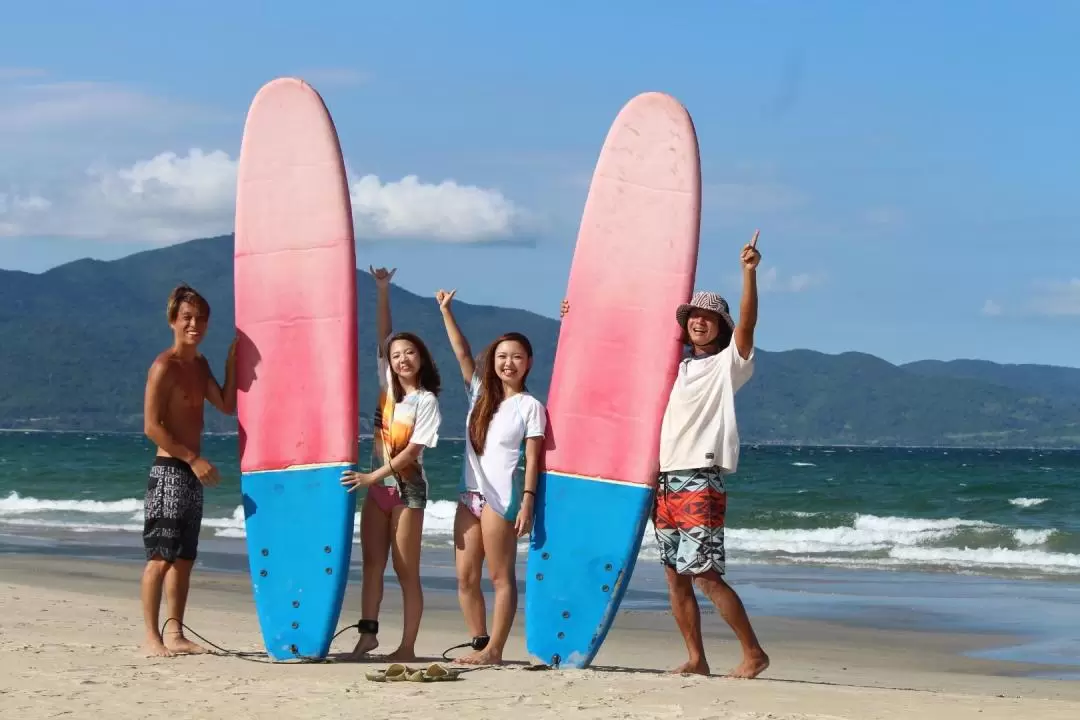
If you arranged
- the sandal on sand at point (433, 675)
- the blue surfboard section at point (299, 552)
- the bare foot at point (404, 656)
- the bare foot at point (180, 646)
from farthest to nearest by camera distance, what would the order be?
the blue surfboard section at point (299, 552) < the bare foot at point (180, 646) < the bare foot at point (404, 656) < the sandal on sand at point (433, 675)

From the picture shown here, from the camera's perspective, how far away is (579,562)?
538 centimetres

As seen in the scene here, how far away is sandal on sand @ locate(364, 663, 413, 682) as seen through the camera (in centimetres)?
471

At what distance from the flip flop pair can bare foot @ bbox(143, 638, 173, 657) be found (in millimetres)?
859

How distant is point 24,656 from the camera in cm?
515

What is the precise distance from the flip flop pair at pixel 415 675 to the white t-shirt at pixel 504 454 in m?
0.60

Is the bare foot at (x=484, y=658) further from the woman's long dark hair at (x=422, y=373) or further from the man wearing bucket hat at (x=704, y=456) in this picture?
the woman's long dark hair at (x=422, y=373)

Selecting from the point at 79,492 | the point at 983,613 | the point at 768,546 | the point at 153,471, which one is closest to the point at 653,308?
the point at 153,471

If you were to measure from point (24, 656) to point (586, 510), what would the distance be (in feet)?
6.98

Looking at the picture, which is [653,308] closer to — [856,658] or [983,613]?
[856,658]

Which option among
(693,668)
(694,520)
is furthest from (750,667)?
(694,520)

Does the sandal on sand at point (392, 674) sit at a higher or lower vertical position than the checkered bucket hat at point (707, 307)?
lower

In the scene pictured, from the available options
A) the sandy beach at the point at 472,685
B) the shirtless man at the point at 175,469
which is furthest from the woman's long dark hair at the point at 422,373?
the sandy beach at the point at 472,685

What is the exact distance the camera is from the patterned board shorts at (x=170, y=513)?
5.08 meters

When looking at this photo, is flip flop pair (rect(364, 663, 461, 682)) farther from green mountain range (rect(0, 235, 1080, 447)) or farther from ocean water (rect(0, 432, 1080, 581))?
green mountain range (rect(0, 235, 1080, 447))
